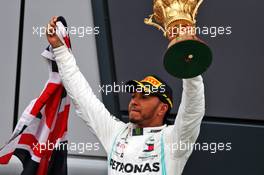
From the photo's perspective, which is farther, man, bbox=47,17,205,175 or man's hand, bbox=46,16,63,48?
man's hand, bbox=46,16,63,48

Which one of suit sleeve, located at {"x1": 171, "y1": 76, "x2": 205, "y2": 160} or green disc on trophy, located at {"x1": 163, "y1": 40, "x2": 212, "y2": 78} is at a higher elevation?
green disc on trophy, located at {"x1": 163, "y1": 40, "x2": 212, "y2": 78}

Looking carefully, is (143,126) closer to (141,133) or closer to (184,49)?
(141,133)

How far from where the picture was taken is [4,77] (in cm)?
409

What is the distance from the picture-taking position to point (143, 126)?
2873mm

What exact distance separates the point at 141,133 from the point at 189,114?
351 mm

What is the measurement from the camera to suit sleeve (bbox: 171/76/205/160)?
97.7 inches

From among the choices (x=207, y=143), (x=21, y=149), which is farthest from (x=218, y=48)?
(x=21, y=149)

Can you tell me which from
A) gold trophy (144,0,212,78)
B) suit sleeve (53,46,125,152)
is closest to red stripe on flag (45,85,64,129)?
suit sleeve (53,46,125,152)

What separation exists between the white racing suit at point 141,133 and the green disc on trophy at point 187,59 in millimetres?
74

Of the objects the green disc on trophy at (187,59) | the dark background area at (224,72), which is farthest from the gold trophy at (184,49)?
the dark background area at (224,72)

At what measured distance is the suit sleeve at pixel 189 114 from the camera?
97.7 inches

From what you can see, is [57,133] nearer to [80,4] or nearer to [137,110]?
[137,110]

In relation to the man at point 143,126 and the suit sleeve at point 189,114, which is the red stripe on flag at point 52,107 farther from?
the suit sleeve at point 189,114

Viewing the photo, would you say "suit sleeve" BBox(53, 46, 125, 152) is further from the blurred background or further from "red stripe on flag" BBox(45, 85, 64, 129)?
the blurred background
